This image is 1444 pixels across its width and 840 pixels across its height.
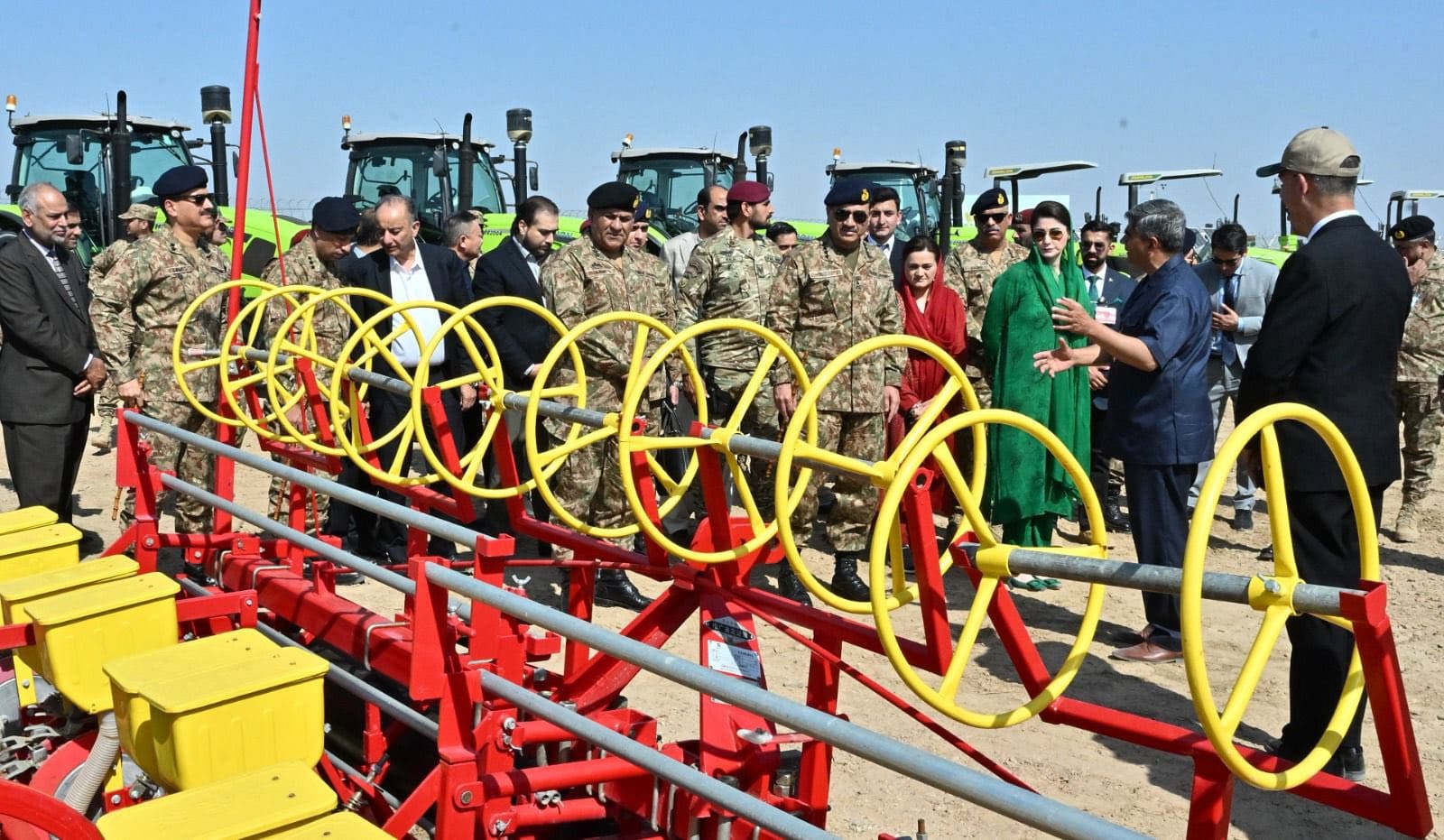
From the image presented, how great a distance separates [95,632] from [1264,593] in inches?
118

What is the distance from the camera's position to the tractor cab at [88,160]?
1258 centimetres

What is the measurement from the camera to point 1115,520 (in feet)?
26.2

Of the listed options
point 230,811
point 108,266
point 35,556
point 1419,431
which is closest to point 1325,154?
point 230,811

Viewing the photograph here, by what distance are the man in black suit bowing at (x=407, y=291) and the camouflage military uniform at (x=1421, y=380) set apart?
16.8 ft

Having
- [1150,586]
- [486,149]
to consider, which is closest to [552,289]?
[1150,586]

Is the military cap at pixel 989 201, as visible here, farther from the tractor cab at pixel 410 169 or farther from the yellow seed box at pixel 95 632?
the tractor cab at pixel 410 169

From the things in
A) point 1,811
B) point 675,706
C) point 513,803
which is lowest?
point 675,706

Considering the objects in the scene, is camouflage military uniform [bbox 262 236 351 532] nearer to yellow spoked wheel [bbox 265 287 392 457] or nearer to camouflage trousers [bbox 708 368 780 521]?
yellow spoked wheel [bbox 265 287 392 457]

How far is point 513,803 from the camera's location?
3.00 metres

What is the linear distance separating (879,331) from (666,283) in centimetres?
105

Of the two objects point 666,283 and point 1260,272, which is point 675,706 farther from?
point 1260,272

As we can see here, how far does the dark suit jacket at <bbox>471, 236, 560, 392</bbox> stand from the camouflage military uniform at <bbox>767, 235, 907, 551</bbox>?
45.3 inches

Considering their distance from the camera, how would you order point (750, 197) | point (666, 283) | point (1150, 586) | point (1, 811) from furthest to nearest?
point (750, 197), point (666, 283), point (1, 811), point (1150, 586)

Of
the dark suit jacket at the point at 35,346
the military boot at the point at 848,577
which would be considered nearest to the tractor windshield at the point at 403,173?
the dark suit jacket at the point at 35,346
